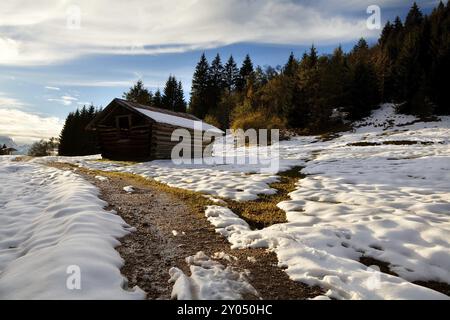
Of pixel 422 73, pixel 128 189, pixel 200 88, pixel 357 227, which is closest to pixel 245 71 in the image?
pixel 200 88

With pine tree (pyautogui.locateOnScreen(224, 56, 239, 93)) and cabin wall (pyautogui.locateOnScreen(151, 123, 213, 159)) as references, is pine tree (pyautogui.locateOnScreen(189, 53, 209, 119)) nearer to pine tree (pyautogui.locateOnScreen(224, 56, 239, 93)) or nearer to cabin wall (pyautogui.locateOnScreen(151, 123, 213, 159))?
pine tree (pyautogui.locateOnScreen(224, 56, 239, 93))

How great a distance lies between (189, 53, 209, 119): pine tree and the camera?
212ft

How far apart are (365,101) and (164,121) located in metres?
34.8

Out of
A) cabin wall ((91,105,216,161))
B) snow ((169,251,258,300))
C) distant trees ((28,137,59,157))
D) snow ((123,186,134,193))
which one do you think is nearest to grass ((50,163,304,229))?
snow ((123,186,134,193))

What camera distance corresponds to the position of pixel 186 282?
3705 millimetres

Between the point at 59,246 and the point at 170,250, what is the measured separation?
1753 mm

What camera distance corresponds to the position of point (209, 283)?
12.1ft

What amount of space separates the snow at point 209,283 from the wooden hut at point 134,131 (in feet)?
54.5

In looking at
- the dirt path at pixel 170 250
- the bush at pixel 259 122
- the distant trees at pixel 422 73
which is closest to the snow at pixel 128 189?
the dirt path at pixel 170 250

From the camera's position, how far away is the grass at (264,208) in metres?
6.43

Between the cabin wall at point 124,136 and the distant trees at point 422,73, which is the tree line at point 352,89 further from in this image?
the cabin wall at point 124,136

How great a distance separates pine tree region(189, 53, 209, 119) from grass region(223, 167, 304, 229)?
56163 mm

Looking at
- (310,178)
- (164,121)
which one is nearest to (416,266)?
(310,178)

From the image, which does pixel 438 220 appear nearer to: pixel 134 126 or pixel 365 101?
pixel 134 126
